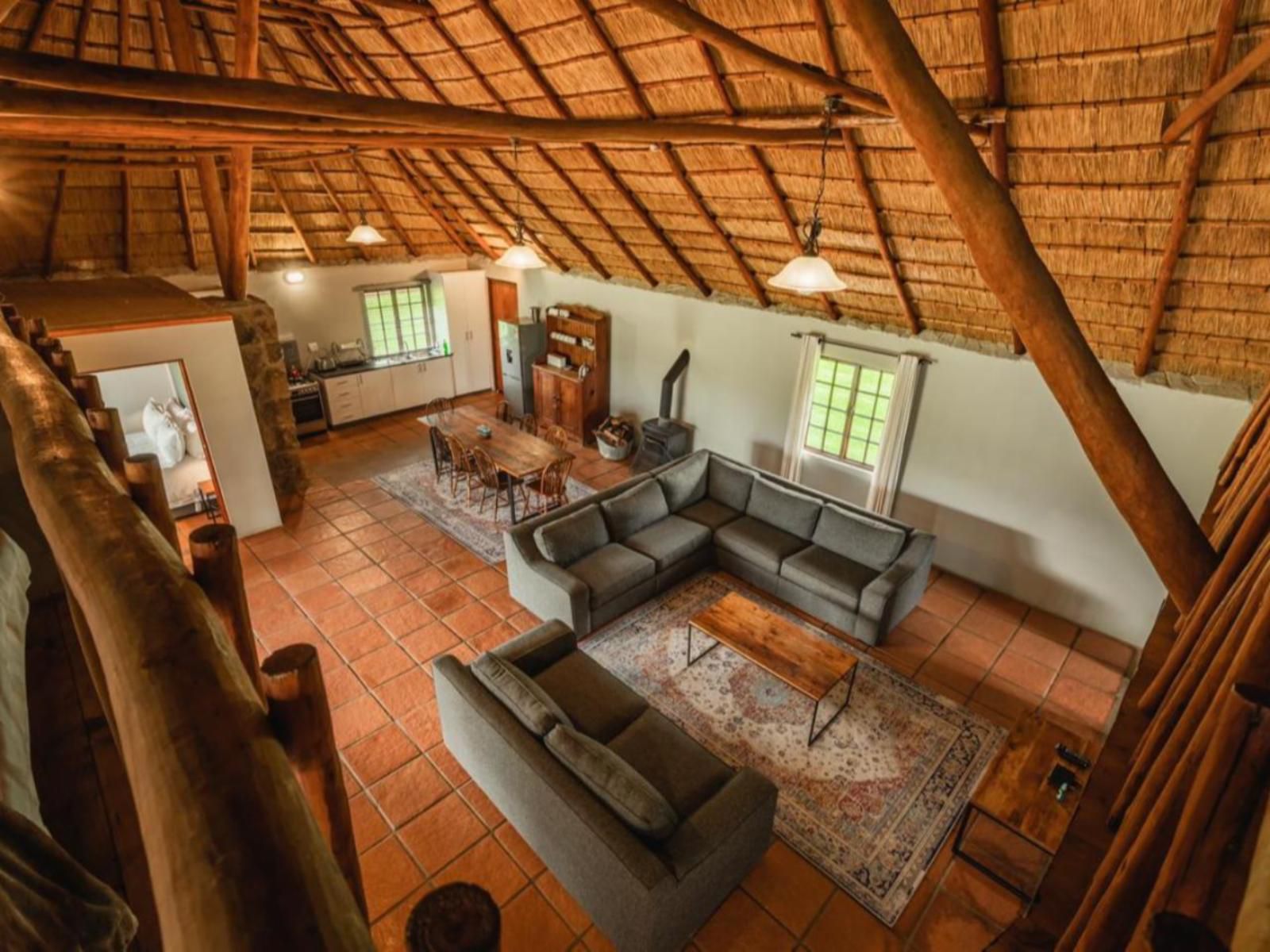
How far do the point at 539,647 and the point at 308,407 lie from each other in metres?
6.34

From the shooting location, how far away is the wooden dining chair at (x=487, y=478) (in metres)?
6.55

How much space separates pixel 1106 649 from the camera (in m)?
5.26

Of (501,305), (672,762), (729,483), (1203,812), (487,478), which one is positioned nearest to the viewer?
(1203,812)

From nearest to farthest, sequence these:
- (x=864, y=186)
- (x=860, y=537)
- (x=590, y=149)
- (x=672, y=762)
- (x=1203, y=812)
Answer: (x=1203, y=812) → (x=672, y=762) → (x=864, y=186) → (x=860, y=537) → (x=590, y=149)

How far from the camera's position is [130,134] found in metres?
3.93

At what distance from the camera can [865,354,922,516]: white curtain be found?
5980 mm

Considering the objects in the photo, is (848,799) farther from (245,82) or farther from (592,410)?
(592,410)

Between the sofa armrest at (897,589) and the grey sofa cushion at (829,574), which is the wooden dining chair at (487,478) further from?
the sofa armrest at (897,589)

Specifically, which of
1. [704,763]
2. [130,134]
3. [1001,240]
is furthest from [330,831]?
[130,134]

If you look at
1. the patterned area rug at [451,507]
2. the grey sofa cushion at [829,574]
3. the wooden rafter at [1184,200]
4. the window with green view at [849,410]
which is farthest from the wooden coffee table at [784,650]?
the wooden rafter at [1184,200]

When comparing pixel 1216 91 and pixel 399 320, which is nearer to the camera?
pixel 1216 91

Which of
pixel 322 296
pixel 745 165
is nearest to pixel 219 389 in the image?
pixel 322 296

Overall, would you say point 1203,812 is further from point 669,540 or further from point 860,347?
point 860,347

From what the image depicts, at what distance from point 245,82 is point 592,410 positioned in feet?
20.6
